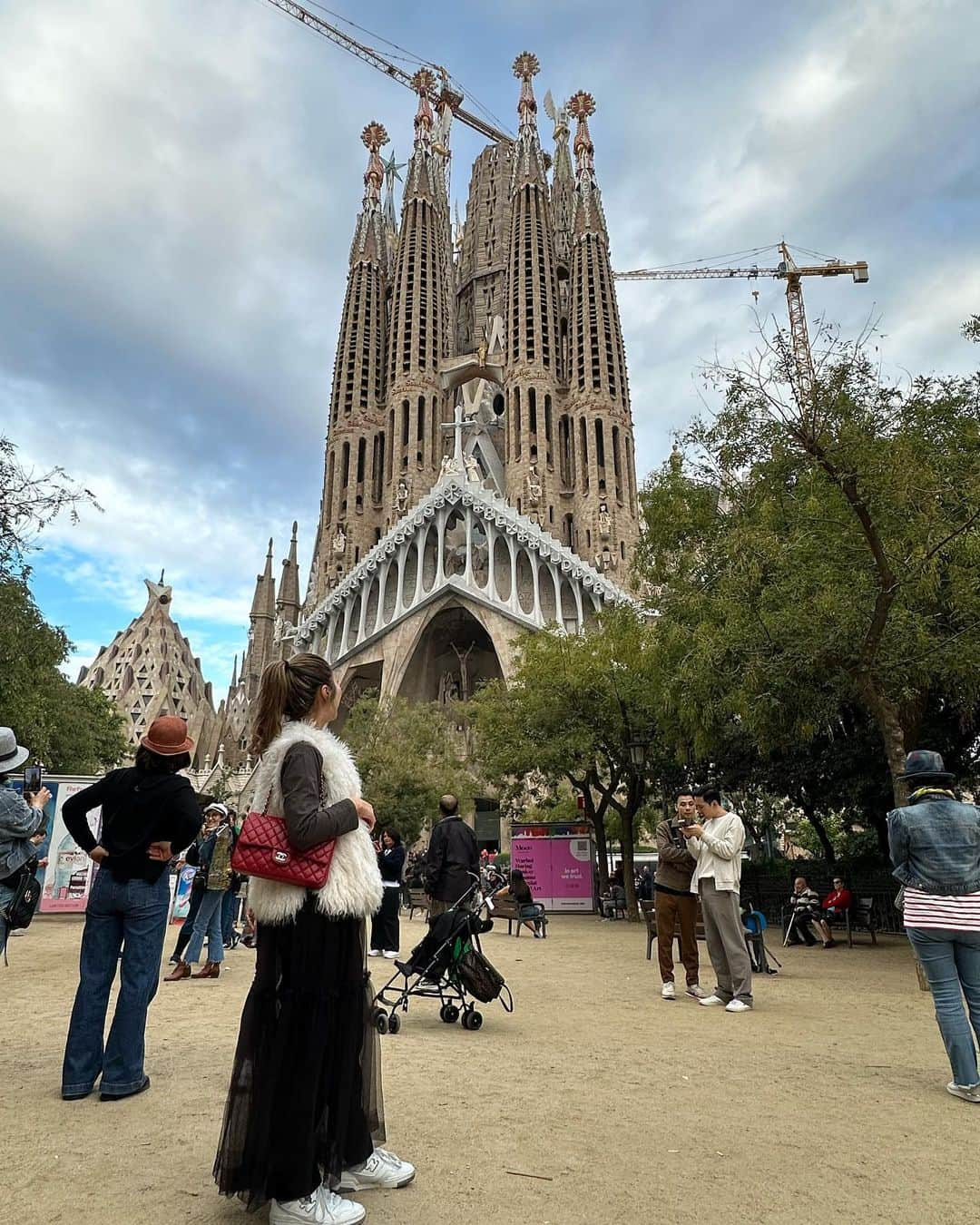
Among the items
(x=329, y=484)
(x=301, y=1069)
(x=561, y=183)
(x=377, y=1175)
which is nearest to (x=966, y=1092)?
(x=377, y=1175)

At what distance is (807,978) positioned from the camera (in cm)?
802

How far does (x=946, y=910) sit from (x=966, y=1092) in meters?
0.79

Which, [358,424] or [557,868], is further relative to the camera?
[358,424]

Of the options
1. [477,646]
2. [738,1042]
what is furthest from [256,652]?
[738,1042]

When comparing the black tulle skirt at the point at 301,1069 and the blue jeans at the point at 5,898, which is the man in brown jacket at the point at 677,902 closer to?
the black tulle skirt at the point at 301,1069

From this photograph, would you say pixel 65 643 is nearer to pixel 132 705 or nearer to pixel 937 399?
pixel 937 399

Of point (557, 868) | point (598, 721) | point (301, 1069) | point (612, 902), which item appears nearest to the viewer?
point (301, 1069)

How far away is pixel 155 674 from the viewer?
51.0m

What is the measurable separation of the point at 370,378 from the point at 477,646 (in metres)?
22.2

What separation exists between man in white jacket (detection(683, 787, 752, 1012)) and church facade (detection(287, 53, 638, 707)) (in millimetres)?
29634

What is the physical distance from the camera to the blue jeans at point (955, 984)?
373 centimetres

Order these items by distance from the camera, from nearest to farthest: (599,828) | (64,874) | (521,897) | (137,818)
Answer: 1. (137,818)
2. (64,874)
3. (521,897)
4. (599,828)

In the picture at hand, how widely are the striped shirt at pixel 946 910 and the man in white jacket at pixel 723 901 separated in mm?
2181

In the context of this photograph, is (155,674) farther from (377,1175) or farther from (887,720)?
(377,1175)
